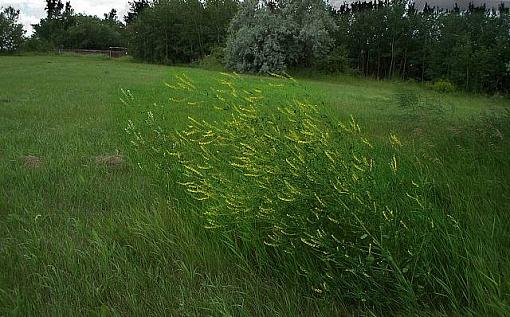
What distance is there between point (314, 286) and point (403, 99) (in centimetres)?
767

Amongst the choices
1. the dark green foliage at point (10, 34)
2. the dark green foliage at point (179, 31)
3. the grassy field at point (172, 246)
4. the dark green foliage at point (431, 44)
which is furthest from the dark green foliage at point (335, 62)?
the dark green foliage at point (10, 34)

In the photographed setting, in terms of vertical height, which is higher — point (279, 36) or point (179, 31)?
point (179, 31)

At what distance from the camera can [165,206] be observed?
3.74 m

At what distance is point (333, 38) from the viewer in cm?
3975

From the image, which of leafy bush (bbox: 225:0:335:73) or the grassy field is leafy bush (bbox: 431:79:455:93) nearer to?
leafy bush (bbox: 225:0:335:73)

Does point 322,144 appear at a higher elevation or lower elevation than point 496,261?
higher

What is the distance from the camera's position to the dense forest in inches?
1332

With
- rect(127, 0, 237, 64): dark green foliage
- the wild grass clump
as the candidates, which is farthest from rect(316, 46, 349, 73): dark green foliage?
the wild grass clump

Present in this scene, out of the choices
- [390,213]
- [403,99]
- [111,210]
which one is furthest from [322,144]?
[403,99]

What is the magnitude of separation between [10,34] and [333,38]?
48.6 meters

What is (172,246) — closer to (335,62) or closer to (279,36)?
(279,36)

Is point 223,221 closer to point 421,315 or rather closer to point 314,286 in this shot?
point 314,286

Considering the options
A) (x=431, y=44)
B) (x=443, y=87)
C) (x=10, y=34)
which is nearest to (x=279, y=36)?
(x=443, y=87)

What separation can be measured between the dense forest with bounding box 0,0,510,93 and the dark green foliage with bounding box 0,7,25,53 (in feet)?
0.62
